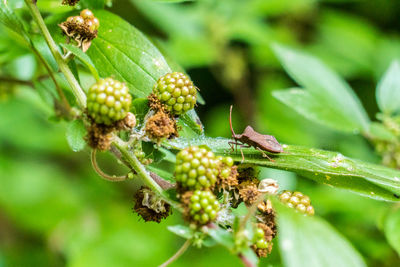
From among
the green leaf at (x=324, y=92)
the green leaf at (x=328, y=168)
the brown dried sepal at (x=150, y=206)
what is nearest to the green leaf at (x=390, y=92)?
the green leaf at (x=324, y=92)

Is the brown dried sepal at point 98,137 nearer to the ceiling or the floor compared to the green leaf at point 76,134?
nearer to the ceiling

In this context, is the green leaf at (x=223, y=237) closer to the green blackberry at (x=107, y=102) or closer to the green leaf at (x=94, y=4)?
the green blackberry at (x=107, y=102)

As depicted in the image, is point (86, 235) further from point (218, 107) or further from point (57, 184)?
point (218, 107)

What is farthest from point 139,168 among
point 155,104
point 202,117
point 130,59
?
point 202,117

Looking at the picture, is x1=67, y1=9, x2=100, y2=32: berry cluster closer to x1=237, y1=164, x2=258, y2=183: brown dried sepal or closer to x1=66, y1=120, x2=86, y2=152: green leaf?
x1=66, y1=120, x2=86, y2=152: green leaf

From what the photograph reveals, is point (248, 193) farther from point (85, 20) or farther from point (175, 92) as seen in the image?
point (85, 20)

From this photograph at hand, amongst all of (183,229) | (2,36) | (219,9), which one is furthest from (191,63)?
(183,229)
